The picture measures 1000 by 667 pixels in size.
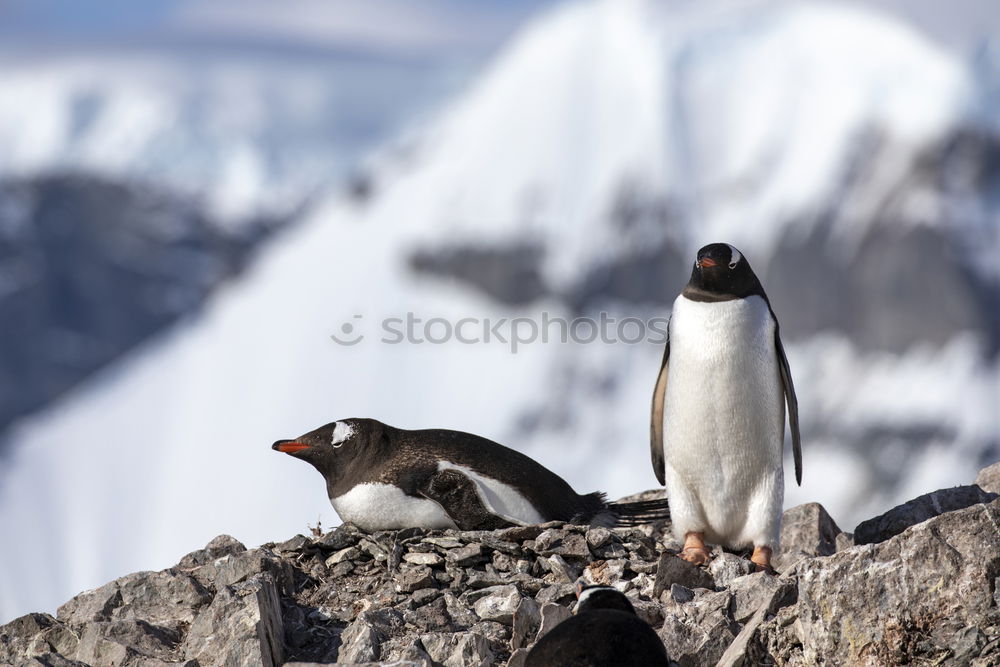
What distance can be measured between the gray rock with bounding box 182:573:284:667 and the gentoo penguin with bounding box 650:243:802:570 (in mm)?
2274

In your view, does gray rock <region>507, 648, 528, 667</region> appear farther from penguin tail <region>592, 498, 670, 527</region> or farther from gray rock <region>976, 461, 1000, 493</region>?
gray rock <region>976, 461, 1000, 493</region>

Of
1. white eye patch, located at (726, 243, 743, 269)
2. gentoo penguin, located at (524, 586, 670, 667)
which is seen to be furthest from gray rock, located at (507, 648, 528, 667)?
white eye patch, located at (726, 243, 743, 269)

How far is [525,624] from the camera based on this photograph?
5.31m

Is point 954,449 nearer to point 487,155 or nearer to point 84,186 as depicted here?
point 487,155

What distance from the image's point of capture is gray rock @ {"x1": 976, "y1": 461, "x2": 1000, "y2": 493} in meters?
7.41

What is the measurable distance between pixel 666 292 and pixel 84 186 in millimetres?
123754

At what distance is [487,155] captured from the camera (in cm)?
10594

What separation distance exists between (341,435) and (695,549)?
6.48 ft

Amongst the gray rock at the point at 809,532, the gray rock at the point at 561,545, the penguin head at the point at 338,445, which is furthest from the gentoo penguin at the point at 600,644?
the gray rock at the point at 809,532

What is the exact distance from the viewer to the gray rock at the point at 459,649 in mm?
5117

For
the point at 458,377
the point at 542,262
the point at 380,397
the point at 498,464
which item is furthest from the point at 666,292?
the point at 498,464

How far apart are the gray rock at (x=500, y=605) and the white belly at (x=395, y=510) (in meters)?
0.90

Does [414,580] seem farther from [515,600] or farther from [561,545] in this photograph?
[561,545]

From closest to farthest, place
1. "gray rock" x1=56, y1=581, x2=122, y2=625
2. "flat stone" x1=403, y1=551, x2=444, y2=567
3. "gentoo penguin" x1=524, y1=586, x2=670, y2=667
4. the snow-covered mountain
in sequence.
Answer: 1. "gentoo penguin" x1=524, y1=586, x2=670, y2=667
2. "gray rock" x1=56, y1=581, x2=122, y2=625
3. "flat stone" x1=403, y1=551, x2=444, y2=567
4. the snow-covered mountain
